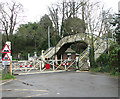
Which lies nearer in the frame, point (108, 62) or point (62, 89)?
point (62, 89)

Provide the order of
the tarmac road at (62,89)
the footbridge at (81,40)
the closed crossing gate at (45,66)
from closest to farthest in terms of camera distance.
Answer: the tarmac road at (62,89) < the closed crossing gate at (45,66) < the footbridge at (81,40)

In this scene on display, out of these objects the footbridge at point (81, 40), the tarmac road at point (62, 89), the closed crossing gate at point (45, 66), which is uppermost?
the footbridge at point (81, 40)

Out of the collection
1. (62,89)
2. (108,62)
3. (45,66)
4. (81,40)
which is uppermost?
(81,40)

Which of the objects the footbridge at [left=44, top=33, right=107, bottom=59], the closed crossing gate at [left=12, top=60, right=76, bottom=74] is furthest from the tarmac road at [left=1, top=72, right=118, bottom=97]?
the footbridge at [left=44, top=33, right=107, bottom=59]

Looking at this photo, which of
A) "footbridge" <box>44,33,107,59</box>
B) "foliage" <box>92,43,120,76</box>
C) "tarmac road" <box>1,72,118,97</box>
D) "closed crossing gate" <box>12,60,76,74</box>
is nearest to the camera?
"tarmac road" <box>1,72,118,97</box>

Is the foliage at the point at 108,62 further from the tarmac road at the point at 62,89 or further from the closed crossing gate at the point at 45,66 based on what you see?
the closed crossing gate at the point at 45,66

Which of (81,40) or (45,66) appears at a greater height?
(81,40)

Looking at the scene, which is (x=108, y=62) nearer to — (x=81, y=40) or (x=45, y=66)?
(x=81, y=40)

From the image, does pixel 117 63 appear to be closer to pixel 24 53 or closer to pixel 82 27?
pixel 82 27

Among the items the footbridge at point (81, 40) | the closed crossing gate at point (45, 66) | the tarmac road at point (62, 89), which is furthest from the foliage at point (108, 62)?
the closed crossing gate at point (45, 66)

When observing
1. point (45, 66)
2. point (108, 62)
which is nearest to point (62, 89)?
point (108, 62)

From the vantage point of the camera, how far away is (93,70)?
57.2ft

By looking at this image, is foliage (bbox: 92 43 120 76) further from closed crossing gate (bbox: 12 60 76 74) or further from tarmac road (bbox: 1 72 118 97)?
closed crossing gate (bbox: 12 60 76 74)

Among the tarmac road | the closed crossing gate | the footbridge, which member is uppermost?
the footbridge
